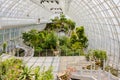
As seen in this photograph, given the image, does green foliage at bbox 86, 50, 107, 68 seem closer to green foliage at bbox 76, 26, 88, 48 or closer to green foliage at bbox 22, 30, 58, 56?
green foliage at bbox 22, 30, 58, 56

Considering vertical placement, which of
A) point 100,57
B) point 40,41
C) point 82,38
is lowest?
point 100,57

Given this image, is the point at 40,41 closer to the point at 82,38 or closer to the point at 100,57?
the point at 82,38

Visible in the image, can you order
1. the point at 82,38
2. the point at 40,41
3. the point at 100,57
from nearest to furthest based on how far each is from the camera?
the point at 100,57 < the point at 40,41 < the point at 82,38

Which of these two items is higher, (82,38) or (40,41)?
(82,38)

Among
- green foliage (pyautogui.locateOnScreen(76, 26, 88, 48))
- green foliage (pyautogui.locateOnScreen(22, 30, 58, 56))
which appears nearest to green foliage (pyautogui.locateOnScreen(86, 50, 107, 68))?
green foliage (pyautogui.locateOnScreen(22, 30, 58, 56))

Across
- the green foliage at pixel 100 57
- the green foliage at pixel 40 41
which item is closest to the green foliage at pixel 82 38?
the green foliage at pixel 40 41

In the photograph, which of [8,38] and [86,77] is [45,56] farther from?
[86,77]

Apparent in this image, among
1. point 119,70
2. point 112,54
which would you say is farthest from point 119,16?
point 112,54

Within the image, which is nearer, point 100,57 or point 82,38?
point 100,57

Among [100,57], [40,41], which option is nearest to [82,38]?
[40,41]

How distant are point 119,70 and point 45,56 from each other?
16.3m

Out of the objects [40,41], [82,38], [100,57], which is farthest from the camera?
[82,38]

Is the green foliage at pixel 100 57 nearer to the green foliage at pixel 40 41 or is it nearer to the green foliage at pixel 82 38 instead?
the green foliage at pixel 40 41

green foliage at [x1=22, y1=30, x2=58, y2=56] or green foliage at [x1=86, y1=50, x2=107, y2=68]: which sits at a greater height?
green foliage at [x1=22, y1=30, x2=58, y2=56]
